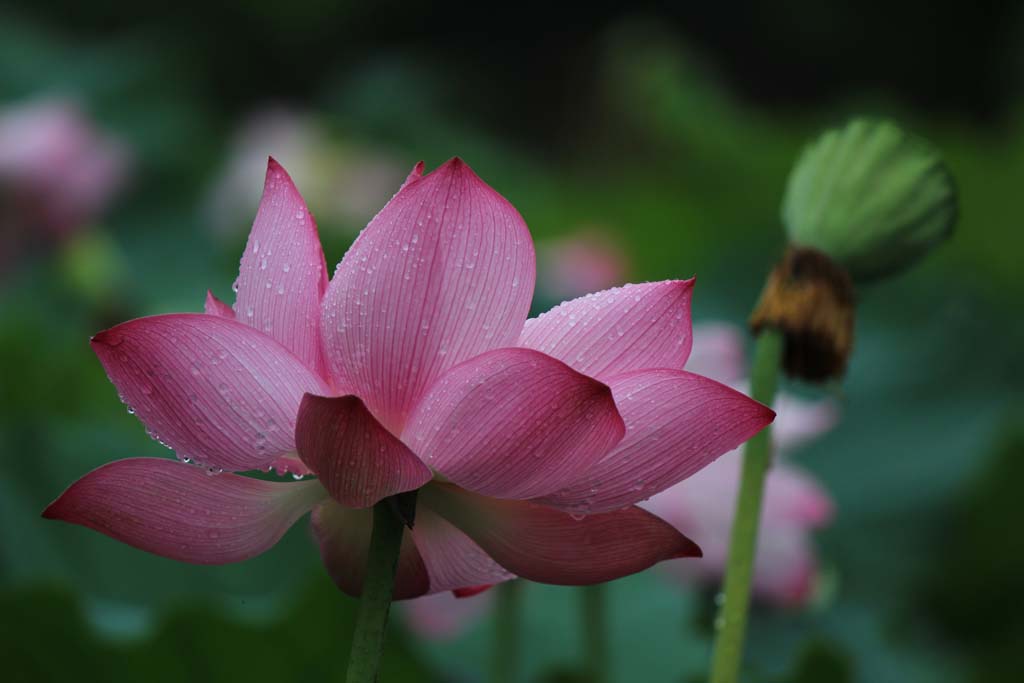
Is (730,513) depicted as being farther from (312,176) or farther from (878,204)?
(312,176)

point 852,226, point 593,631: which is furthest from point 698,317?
point 852,226

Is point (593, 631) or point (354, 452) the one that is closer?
point (354, 452)

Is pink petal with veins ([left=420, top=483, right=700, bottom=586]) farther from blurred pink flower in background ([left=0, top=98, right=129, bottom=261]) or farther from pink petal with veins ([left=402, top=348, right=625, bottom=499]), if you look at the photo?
blurred pink flower in background ([left=0, top=98, right=129, bottom=261])

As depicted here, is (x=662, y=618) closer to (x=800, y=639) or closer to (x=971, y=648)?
(x=800, y=639)

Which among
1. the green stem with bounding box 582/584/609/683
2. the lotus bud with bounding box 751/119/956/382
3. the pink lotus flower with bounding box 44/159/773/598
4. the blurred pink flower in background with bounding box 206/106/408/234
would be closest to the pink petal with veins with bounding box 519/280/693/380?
the pink lotus flower with bounding box 44/159/773/598

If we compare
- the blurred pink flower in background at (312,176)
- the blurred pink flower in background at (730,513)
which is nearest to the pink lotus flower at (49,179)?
the blurred pink flower in background at (312,176)

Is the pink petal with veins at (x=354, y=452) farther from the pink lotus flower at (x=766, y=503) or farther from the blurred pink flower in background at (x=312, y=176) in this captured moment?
the blurred pink flower in background at (x=312, y=176)

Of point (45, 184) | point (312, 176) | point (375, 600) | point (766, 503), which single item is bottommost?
point (375, 600)
